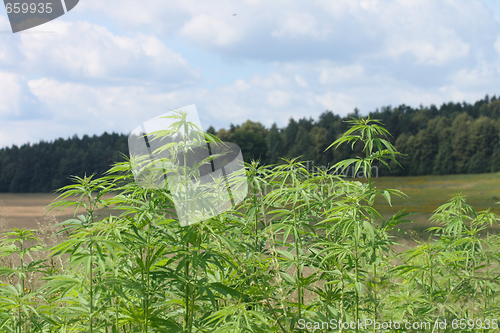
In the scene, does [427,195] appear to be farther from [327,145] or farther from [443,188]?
[327,145]

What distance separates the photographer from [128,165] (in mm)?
1789

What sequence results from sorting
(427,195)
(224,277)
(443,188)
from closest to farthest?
(224,277)
(427,195)
(443,188)

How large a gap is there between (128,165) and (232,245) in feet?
2.33

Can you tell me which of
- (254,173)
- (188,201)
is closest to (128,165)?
(188,201)

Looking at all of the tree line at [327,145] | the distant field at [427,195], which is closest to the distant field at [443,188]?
the distant field at [427,195]

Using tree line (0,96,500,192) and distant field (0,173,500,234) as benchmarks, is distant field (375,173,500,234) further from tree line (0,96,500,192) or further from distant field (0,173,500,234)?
tree line (0,96,500,192)

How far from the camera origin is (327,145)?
30.0 metres

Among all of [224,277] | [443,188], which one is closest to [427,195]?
[443,188]

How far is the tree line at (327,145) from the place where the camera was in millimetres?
22359

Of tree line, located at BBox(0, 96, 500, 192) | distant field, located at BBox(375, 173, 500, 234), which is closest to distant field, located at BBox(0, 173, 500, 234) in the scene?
distant field, located at BBox(375, 173, 500, 234)

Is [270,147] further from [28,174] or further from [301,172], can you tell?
[301,172]

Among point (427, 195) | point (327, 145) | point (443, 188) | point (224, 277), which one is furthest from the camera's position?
point (327, 145)

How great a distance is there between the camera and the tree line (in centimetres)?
2236

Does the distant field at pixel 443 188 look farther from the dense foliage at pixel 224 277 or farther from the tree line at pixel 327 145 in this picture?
the dense foliage at pixel 224 277
